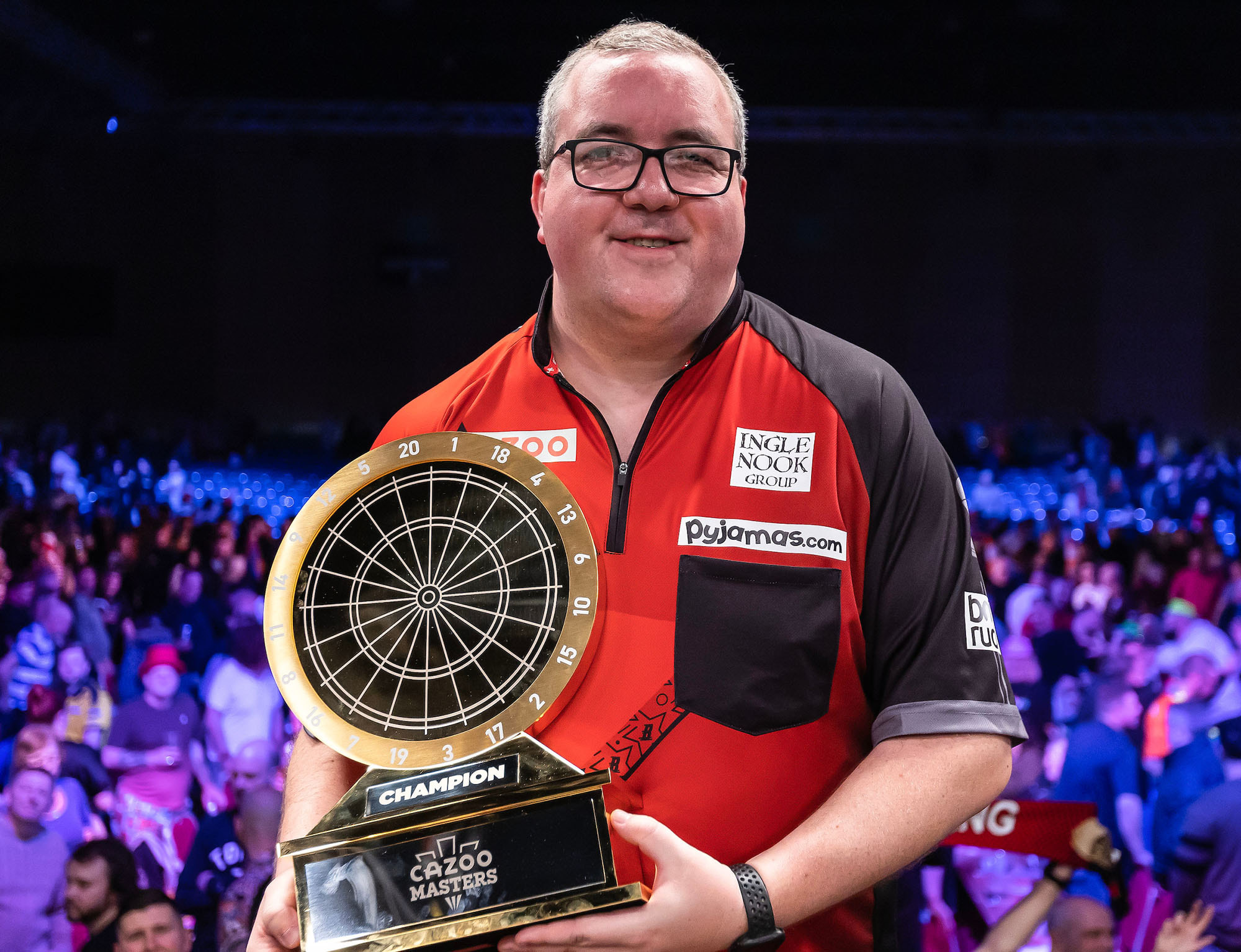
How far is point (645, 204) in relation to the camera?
1080 mm

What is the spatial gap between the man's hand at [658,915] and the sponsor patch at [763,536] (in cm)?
30

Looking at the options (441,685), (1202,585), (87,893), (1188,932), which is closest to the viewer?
(441,685)

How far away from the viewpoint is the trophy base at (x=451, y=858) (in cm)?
92

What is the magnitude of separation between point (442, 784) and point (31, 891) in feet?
9.92

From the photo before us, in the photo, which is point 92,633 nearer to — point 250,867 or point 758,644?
point 250,867

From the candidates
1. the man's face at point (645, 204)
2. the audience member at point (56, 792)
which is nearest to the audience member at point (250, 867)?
the audience member at point (56, 792)

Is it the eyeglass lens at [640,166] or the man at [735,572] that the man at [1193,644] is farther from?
the eyeglass lens at [640,166]

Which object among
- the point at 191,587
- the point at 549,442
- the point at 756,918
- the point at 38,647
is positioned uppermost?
the point at 191,587

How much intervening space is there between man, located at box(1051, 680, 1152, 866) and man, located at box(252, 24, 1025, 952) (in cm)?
305

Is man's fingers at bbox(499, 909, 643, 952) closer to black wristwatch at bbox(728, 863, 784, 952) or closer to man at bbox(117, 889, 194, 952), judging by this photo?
black wristwatch at bbox(728, 863, 784, 952)

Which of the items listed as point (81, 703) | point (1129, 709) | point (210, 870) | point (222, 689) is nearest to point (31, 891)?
point (210, 870)

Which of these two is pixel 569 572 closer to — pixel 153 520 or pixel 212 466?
pixel 153 520

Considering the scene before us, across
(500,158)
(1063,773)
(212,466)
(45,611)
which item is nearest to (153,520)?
(212,466)

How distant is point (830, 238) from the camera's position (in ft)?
38.6
